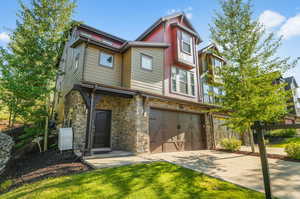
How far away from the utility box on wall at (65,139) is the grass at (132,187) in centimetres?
303

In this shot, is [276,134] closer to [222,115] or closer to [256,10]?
[222,115]

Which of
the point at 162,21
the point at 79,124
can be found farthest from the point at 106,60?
the point at 162,21

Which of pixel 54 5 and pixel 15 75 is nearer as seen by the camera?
pixel 15 75

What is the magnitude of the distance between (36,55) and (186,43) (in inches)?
397

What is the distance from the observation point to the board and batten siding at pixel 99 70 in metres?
8.15

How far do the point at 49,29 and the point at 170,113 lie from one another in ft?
30.5

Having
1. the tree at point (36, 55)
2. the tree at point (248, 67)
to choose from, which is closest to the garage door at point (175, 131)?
the tree at point (248, 67)

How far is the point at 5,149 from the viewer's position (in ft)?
28.8

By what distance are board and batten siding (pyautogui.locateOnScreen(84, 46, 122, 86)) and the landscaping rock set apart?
19.5 feet

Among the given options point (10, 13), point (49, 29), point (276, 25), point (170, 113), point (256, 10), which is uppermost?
point (10, 13)

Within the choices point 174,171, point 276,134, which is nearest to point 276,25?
point 174,171

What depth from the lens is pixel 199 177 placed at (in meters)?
4.32

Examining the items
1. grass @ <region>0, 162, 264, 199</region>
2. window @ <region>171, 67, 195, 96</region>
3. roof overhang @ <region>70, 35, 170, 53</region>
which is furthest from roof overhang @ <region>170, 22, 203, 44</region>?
grass @ <region>0, 162, 264, 199</region>

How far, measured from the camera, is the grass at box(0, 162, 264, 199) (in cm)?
317
